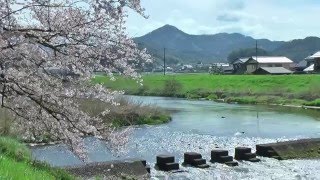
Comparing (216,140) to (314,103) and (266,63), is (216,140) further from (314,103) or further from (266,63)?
(266,63)

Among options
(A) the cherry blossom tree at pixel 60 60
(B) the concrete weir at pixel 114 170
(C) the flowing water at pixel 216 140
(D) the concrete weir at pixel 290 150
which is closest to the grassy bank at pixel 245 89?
(C) the flowing water at pixel 216 140

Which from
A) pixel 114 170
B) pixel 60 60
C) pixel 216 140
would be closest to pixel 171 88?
pixel 216 140

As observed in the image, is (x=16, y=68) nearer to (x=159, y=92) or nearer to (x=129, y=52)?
(x=129, y=52)

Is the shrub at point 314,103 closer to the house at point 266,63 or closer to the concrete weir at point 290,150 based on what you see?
the concrete weir at point 290,150

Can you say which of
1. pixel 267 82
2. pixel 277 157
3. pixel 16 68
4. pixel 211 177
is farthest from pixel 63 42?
pixel 267 82

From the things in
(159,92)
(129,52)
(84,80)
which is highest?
(129,52)

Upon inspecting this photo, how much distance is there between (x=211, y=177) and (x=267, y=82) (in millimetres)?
56232

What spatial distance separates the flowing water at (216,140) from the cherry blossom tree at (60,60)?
1845mm

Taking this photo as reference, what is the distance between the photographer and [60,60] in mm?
Answer: 8055

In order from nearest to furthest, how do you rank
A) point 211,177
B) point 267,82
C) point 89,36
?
point 89,36 < point 211,177 < point 267,82

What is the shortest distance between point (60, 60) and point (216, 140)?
65.4 ft

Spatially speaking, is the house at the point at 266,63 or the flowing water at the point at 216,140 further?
the house at the point at 266,63

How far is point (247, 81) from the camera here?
75.6 meters

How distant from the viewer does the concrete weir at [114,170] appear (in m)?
15.1
